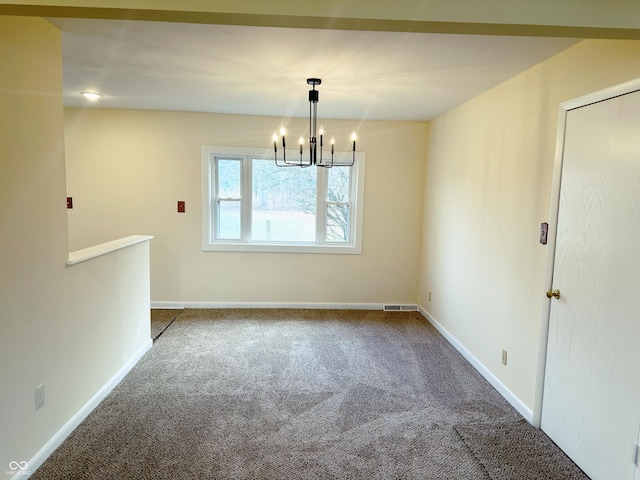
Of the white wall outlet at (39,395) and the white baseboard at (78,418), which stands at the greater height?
the white wall outlet at (39,395)

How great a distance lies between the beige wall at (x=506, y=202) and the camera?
7.46 ft

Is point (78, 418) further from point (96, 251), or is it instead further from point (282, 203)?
point (282, 203)

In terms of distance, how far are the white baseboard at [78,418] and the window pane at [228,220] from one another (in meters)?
1.83

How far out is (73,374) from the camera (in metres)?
2.32

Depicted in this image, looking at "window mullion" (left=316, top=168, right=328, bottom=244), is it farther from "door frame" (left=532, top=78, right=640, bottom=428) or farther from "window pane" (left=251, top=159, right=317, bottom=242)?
"door frame" (left=532, top=78, right=640, bottom=428)

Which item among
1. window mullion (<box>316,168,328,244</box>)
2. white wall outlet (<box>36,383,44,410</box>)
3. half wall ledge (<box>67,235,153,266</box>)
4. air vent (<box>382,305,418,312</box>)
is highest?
window mullion (<box>316,168,328,244</box>)

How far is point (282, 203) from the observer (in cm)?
480

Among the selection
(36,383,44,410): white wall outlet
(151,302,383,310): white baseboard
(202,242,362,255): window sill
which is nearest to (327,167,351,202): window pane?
(202,242,362,255): window sill

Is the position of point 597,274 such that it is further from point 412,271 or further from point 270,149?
point 270,149

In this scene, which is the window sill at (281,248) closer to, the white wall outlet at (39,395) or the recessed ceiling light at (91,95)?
the recessed ceiling light at (91,95)

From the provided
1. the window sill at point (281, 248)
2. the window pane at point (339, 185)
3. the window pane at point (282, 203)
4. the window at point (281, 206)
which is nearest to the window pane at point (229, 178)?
the window at point (281, 206)

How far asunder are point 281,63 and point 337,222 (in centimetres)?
253

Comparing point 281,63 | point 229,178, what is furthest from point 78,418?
point 229,178

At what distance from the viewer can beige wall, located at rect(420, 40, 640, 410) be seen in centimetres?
227
